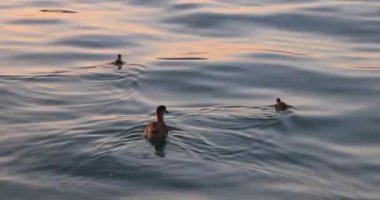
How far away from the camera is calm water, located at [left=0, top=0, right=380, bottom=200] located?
12211mm

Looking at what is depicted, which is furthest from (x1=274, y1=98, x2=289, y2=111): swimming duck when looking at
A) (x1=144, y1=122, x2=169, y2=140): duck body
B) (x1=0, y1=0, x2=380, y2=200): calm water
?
(x1=144, y1=122, x2=169, y2=140): duck body

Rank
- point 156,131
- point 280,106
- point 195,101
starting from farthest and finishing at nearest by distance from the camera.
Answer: point 195,101 → point 280,106 → point 156,131

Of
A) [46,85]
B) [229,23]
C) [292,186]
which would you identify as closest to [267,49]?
[229,23]

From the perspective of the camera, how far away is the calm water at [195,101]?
12.2m

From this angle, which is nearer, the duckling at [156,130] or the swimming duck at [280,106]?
the duckling at [156,130]

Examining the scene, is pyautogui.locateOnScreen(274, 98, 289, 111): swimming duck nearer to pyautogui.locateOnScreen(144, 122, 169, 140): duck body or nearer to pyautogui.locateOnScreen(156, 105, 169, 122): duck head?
pyautogui.locateOnScreen(156, 105, 169, 122): duck head

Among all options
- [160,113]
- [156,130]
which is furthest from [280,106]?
[156,130]

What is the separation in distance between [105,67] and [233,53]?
152 inches

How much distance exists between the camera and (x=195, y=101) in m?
16.7

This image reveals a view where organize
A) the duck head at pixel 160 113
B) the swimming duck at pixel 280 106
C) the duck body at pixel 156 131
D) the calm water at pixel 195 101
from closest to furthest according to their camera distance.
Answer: the calm water at pixel 195 101 → the duck body at pixel 156 131 → the duck head at pixel 160 113 → the swimming duck at pixel 280 106

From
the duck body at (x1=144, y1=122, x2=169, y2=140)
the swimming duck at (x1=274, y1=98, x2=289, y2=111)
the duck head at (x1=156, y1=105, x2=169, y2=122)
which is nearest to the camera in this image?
the duck body at (x1=144, y1=122, x2=169, y2=140)

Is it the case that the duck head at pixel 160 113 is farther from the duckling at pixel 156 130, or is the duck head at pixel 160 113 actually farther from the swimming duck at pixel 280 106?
the swimming duck at pixel 280 106

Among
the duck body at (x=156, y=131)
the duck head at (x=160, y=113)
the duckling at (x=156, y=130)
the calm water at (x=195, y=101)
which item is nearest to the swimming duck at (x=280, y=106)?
the calm water at (x=195, y=101)

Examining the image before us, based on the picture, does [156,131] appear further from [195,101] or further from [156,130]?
[195,101]
